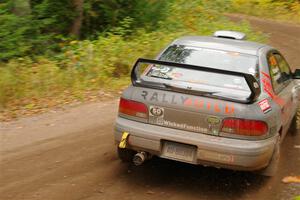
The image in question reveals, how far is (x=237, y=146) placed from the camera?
15.9 feet

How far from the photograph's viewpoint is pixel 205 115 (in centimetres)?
493

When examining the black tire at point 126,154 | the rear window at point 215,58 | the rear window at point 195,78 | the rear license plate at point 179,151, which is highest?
the rear window at point 215,58

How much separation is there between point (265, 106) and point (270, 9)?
26443 millimetres

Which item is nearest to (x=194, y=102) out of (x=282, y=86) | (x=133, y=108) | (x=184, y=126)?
(x=184, y=126)

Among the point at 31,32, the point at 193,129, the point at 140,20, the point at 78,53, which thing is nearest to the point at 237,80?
the point at 193,129

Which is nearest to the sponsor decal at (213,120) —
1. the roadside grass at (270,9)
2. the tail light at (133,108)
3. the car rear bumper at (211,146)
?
the car rear bumper at (211,146)

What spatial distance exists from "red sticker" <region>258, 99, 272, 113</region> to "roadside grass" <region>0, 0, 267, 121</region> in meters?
4.56

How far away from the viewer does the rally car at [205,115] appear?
488 centimetres

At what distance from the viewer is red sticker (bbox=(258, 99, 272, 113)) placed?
5032 millimetres

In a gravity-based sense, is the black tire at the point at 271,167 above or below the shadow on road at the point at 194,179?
above

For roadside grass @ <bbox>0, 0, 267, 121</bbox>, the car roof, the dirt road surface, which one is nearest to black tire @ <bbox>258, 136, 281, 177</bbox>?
the dirt road surface

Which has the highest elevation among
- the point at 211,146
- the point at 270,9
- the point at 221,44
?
the point at 221,44

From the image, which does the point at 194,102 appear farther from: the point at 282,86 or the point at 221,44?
the point at 282,86

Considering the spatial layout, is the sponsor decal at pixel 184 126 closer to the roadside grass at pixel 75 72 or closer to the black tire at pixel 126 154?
the black tire at pixel 126 154
